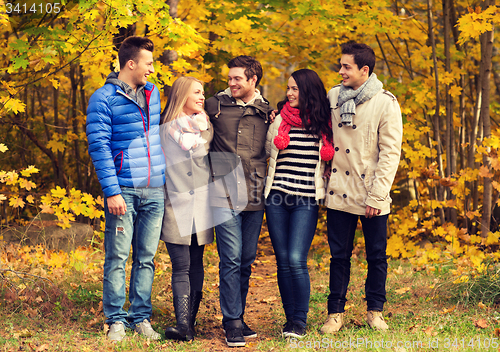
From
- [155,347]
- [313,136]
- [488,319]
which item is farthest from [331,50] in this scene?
[155,347]

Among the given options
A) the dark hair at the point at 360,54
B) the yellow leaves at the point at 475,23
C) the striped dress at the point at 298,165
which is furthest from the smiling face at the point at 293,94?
the yellow leaves at the point at 475,23

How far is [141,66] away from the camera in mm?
3385

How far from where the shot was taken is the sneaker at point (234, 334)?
11.0 ft

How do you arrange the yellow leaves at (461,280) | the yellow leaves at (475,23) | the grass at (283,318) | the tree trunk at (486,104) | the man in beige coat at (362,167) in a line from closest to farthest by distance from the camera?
the grass at (283,318), the man in beige coat at (362,167), the yellow leaves at (461,280), the yellow leaves at (475,23), the tree trunk at (486,104)

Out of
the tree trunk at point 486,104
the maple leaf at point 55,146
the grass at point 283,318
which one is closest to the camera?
the grass at point 283,318

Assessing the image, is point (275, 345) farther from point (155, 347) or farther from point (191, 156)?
point (191, 156)

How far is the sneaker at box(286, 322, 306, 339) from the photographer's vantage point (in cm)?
336

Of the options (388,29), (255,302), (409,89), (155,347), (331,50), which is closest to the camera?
(155,347)

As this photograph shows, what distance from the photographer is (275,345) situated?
10.9ft

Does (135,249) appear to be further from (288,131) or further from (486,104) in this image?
(486,104)

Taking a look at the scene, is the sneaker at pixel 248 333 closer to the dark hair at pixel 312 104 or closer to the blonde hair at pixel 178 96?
the dark hair at pixel 312 104

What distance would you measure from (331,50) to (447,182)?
93.4 inches

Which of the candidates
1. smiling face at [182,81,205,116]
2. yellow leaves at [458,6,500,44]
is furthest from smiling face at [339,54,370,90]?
yellow leaves at [458,6,500,44]

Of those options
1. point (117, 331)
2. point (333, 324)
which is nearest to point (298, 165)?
point (333, 324)
